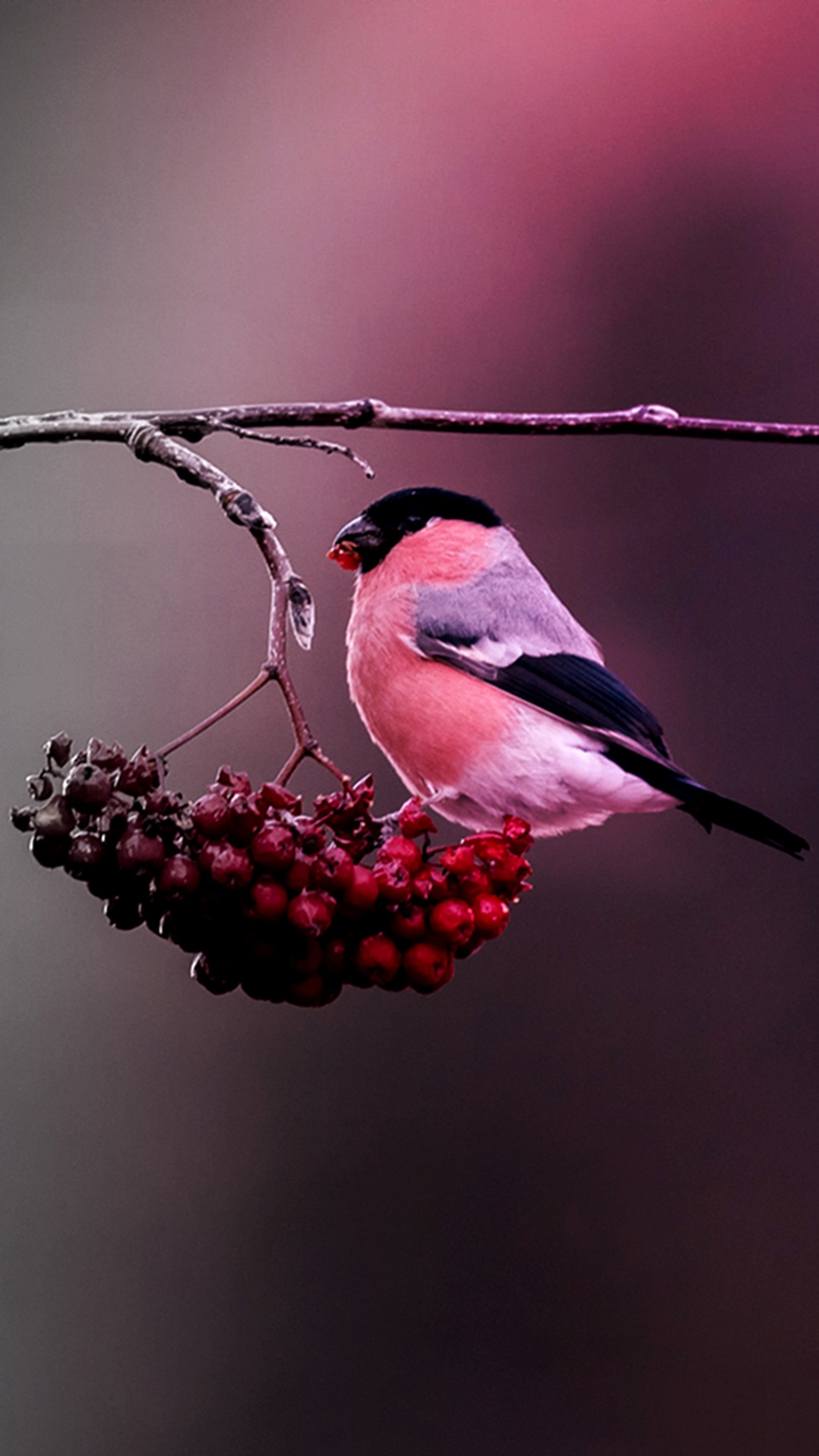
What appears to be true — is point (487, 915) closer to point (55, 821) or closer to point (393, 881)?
point (393, 881)

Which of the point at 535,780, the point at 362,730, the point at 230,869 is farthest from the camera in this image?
the point at 362,730

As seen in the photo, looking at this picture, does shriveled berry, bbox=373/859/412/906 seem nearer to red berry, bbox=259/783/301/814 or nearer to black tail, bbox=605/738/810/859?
red berry, bbox=259/783/301/814

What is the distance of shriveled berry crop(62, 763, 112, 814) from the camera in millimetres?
695

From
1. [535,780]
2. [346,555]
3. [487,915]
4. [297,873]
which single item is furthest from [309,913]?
[346,555]

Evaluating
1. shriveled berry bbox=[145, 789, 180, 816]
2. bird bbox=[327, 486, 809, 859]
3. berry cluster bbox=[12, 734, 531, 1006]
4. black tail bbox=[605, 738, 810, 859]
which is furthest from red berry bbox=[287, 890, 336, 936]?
black tail bbox=[605, 738, 810, 859]

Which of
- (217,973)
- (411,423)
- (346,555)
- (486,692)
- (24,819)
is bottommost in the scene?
(217,973)

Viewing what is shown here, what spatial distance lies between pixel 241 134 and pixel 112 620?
0.58 meters

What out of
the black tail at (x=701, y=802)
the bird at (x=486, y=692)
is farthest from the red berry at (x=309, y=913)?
the black tail at (x=701, y=802)

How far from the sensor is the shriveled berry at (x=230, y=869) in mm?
663

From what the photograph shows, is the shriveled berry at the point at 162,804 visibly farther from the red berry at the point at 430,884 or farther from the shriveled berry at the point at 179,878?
the red berry at the point at 430,884

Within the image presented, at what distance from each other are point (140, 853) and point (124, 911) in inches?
3.0

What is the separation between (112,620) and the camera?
1.15m

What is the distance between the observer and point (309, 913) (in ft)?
2.20

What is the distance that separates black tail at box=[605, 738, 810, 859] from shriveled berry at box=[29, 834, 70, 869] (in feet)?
1.56
